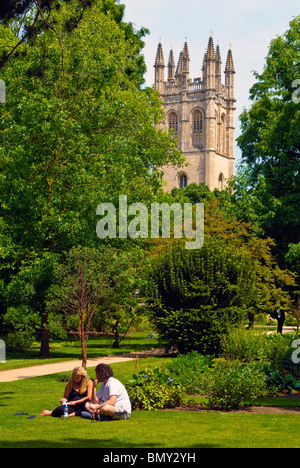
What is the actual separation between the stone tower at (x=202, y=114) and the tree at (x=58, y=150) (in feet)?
309

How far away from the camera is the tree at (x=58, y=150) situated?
22.6m

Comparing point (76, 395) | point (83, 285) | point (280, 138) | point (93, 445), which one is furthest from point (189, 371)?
point (280, 138)

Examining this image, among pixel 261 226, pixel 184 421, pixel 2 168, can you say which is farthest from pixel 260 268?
pixel 184 421

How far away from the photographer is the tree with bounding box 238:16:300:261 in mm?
32375

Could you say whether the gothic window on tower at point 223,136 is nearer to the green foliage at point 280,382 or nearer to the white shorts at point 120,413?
the green foliage at point 280,382

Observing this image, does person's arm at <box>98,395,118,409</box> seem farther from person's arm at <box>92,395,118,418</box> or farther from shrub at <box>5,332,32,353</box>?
shrub at <box>5,332,32,353</box>

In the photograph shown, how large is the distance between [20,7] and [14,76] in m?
13.9

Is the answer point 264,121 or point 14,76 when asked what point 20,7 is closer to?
point 14,76

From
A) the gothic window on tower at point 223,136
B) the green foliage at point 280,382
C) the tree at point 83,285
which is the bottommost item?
the green foliage at point 280,382

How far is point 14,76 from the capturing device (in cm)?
2417

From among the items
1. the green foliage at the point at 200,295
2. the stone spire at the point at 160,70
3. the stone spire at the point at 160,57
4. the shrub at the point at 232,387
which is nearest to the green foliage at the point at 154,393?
the shrub at the point at 232,387

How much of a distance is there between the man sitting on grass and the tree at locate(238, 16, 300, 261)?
21.9 meters

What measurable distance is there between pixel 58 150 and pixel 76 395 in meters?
13.9

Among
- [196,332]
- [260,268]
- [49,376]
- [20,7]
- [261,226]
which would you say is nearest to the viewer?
[20,7]
